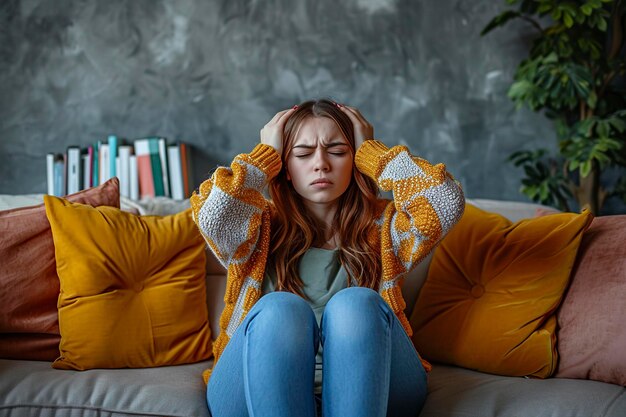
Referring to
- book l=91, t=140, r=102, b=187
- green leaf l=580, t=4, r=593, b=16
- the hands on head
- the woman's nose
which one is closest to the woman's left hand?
the hands on head

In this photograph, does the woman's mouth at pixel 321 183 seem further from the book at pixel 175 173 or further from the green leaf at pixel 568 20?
the book at pixel 175 173

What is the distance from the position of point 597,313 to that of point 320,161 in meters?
0.74

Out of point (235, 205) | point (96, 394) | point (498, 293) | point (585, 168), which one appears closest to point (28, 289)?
point (96, 394)

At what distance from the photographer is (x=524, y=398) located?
154 cm

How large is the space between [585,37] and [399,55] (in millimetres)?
846

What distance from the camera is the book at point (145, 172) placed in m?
3.41

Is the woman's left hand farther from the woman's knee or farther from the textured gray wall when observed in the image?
the textured gray wall

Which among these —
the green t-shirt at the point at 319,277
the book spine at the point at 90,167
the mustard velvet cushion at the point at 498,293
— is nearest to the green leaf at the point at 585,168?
the mustard velvet cushion at the point at 498,293

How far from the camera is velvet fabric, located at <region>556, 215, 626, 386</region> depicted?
5.32 ft

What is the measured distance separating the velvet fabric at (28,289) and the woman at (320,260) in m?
0.48

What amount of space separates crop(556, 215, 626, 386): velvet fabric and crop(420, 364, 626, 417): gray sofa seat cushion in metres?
0.04

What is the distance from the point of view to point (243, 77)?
3541 millimetres

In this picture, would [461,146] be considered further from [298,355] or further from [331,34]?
[298,355]

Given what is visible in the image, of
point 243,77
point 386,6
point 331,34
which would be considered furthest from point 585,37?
point 243,77
